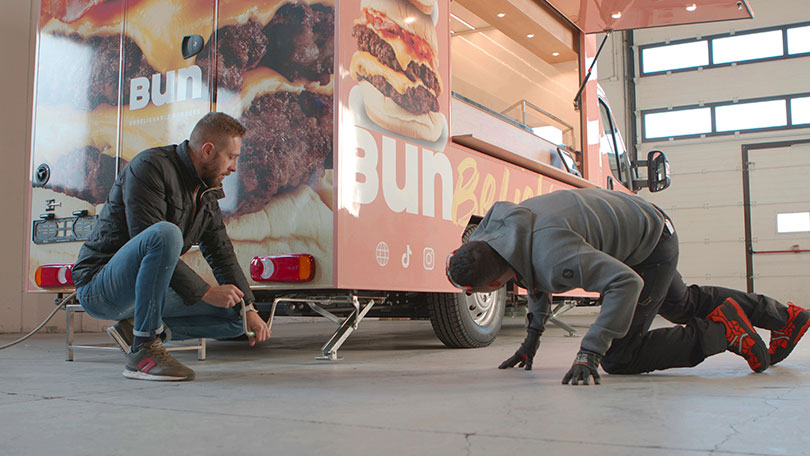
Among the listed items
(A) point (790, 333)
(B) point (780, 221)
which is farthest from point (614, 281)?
(B) point (780, 221)

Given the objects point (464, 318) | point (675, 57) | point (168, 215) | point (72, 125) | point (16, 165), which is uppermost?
point (675, 57)

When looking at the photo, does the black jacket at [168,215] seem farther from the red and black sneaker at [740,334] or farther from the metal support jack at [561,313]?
the metal support jack at [561,313]

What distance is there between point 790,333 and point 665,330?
2.02ft

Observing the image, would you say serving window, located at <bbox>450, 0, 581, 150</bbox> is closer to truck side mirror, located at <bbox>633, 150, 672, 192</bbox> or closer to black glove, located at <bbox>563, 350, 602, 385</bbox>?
truck side mirror, located at <bbox>633, 150, 672, 192</bbox>

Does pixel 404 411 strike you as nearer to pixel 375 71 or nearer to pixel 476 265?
pixel 476 265

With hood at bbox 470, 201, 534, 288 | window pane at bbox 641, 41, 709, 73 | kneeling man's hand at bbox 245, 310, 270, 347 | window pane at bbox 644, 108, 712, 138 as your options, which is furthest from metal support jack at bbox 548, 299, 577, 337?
window pane at bbox 641, 41, 709, 73

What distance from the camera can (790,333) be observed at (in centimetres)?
311

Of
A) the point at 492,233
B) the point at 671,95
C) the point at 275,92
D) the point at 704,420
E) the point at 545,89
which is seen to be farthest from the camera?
the point at 671,95

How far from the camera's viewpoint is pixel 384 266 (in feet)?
12.0

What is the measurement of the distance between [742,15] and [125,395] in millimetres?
4723

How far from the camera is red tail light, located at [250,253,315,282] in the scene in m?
3.37

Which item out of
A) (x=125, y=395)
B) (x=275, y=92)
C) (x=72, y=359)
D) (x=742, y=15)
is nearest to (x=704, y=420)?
(x=125, y=395)

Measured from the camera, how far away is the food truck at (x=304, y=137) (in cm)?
346

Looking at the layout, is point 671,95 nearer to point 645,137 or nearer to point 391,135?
point 645,137
